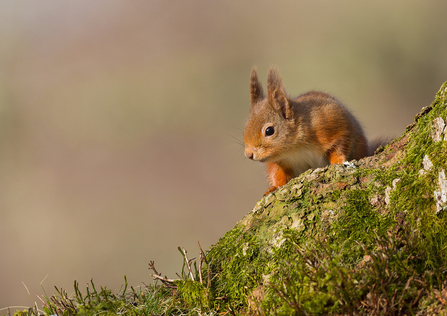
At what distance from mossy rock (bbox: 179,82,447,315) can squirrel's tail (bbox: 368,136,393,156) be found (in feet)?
3.43

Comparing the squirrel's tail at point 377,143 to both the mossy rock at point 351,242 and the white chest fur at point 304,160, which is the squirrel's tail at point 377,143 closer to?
the white chest fur at point 304,160

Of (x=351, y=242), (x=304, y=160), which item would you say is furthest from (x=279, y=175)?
(x=351, y=242)

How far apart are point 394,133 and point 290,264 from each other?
215cm

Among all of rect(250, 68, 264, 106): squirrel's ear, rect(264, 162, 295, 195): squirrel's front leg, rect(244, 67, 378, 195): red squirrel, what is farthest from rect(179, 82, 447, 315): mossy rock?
Result: rect(250, 68, 264, 106): squirrel's ear

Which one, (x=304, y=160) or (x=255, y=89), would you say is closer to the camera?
(x=304, y=160)

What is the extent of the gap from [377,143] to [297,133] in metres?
0.79

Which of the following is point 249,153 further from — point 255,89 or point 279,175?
point 255,89

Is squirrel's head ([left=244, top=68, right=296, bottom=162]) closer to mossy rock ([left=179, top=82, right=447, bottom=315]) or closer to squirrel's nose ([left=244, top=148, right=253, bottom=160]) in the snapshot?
squirrel's nose ([left=244, top=148, right=253, bottom=160])

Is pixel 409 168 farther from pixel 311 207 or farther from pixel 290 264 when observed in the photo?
pixel 290 264

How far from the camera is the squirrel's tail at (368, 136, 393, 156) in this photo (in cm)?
301

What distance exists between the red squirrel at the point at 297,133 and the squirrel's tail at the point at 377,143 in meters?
0.02

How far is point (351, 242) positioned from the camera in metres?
1.47

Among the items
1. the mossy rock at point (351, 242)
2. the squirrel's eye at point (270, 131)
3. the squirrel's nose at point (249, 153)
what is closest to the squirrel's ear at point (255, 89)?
the squirrel's eye at point (270, 131)

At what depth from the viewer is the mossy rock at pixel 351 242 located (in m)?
1.20
